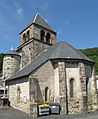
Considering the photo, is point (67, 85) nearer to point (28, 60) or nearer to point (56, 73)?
point (56, 73)

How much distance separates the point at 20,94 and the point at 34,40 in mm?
8669

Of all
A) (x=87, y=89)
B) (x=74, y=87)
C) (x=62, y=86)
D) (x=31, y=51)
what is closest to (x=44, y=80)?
(x=62, y=86)

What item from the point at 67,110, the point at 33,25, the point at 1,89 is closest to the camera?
the point at 67,110

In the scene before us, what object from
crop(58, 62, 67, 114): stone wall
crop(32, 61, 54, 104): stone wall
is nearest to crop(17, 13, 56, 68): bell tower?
crop(32, 61, 54, 104): stone wall

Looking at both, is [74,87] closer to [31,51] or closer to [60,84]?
[60,84]

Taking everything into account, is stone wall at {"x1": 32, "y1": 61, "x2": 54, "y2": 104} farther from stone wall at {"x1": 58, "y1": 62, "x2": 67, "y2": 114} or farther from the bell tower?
the bell tower

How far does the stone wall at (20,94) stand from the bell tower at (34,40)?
14.2ft

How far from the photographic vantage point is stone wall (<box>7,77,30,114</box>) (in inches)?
484

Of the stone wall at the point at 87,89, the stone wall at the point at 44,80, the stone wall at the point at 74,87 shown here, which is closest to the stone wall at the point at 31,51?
the stone wall at the point at 44,80

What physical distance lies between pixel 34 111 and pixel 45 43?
1210 cm

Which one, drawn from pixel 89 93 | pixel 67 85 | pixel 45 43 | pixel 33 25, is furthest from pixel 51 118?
pixel 33 25

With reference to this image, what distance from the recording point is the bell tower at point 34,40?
18.8 meters

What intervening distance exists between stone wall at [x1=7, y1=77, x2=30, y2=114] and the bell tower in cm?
432

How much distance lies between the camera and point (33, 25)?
1941cm
